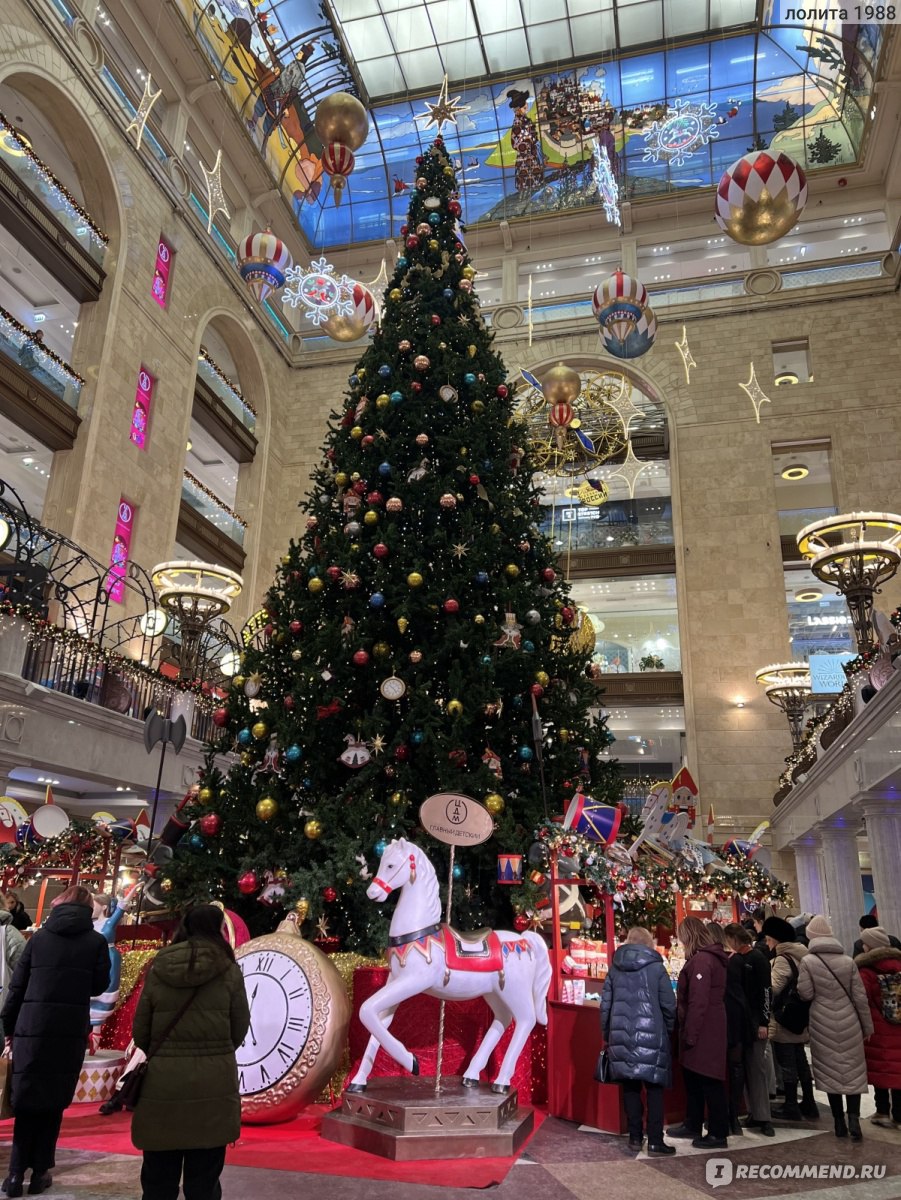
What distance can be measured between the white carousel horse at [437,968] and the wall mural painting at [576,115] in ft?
66.9

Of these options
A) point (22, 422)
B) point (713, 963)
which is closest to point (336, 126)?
point (22, 422)

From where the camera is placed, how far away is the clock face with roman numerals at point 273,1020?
13.4ft

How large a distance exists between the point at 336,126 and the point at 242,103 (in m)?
12.6

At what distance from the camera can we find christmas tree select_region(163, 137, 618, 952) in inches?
209

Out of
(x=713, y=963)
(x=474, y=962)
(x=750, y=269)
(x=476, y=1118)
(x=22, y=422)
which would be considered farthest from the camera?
(x=750, y=269)

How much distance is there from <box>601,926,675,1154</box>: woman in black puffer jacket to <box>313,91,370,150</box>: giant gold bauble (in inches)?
417

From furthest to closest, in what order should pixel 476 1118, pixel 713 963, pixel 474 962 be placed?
pixel 713 963
pixel 474 962
pixel 476 1118

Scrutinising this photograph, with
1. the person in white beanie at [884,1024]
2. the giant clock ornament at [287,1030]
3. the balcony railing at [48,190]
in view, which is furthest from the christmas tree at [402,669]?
the balcony railing at [48,190]

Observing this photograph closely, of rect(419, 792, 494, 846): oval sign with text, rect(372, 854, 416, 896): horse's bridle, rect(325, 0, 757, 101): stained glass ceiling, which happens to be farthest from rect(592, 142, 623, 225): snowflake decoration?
rect(372, 854, 416, 896): horse's bridle

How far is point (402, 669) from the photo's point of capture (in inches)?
232

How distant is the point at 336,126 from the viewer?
1105 cm

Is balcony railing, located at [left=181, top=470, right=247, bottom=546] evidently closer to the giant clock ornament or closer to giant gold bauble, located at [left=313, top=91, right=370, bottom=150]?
giant gold bauble, located at [left=313, top=91, right=370, bottom=150]

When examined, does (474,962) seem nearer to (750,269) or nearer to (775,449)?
(775,449)

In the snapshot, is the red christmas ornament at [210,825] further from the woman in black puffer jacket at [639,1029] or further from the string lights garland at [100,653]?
the string lights garland at [100,653]
